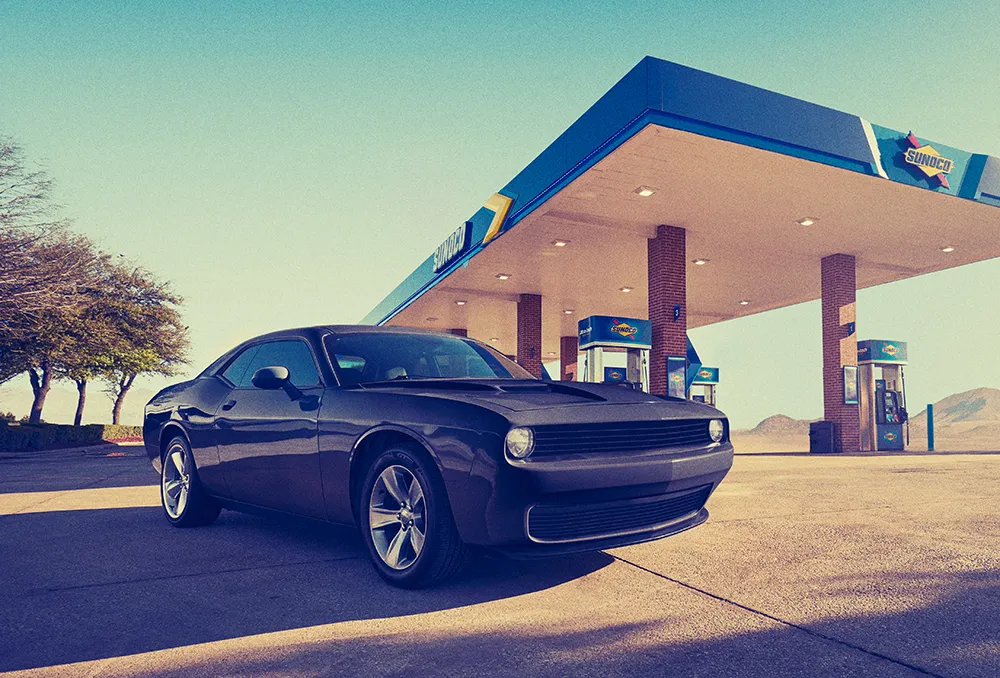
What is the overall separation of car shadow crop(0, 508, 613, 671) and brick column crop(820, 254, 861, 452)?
1651 centimetres

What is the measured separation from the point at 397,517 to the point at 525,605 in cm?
83

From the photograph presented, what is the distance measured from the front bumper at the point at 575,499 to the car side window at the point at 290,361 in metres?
1.67

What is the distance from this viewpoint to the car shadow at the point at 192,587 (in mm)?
3100

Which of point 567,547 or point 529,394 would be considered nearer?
point 567,547

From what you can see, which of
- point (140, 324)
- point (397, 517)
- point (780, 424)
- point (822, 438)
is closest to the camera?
point (397, 517)

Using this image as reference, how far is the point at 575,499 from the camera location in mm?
3510

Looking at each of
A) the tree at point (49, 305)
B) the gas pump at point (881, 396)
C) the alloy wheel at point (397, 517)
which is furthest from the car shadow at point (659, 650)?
the tree at point (49, 305)

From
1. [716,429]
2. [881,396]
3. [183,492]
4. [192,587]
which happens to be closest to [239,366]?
[183,492]

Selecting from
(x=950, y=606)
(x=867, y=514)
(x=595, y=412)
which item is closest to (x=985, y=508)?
(x=867, y=514)

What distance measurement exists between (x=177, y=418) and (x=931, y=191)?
13933mm

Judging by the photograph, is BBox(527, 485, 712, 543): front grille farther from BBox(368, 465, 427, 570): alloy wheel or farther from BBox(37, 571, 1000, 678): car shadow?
BBox(368, 465, 427, 570): alloy wheel

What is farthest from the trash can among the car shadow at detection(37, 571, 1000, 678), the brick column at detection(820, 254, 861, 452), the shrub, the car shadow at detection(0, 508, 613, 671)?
the shrub

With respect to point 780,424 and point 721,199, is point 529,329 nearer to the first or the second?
point 721,199

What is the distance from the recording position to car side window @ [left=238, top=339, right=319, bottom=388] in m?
4.79
